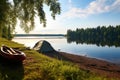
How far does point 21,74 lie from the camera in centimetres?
1505

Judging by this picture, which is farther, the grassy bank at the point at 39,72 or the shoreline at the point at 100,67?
the shoreline at the point at 100,67

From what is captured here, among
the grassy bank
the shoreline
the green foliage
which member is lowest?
the shoreline

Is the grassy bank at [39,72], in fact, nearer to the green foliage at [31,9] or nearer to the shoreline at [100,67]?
the green foliage at [31,9]

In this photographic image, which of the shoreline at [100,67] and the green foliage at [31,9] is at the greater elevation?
the green foliage at [31,9]

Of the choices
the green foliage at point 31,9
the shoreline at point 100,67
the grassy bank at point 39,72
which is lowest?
the shoreline at point 100,67

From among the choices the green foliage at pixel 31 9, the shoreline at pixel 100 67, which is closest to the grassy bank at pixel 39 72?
the green foliage at pixel 31 9

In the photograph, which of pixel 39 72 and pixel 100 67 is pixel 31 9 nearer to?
pixel 39 72

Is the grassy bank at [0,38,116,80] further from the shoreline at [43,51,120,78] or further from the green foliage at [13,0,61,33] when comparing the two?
the shoreline at [43,51,120,78]

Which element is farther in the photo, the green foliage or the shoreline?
the shoreline

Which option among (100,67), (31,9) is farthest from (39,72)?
(100,67)

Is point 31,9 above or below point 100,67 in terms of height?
above

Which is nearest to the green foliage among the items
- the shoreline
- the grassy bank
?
the grassy bank

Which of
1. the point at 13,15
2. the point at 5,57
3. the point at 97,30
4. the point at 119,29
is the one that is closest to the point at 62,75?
the point at 5,57

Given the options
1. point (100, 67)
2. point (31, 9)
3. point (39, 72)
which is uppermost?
point (31, 9)
